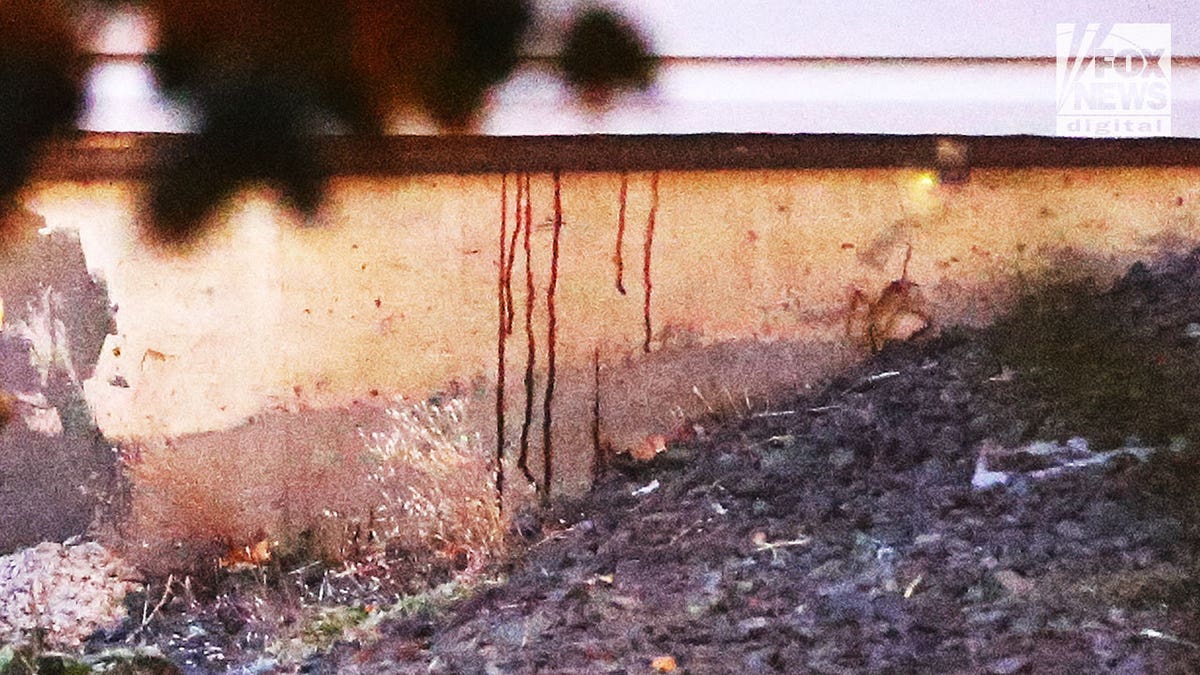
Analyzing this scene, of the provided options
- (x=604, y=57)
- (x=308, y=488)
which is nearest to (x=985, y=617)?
(x=604, y=57)

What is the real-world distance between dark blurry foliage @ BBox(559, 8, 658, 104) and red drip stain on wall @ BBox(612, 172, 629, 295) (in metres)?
0.27

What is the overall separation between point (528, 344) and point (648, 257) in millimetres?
453

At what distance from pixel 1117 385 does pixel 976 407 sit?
360mm

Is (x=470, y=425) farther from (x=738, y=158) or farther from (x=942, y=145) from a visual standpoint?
(x=942, y=145)

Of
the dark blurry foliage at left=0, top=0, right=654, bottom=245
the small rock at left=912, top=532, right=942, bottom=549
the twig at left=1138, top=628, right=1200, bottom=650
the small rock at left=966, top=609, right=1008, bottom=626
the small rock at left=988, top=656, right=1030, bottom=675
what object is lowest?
the small rock at left=988, top=656, right=1030, bottom=675

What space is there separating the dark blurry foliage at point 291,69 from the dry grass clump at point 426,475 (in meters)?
0.81

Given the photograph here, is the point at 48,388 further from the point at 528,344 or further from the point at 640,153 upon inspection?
the point at 640,153

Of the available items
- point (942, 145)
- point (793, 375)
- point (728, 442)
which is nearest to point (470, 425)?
point (728, 442)

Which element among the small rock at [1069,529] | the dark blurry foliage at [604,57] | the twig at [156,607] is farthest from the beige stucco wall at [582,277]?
the small rock at [1069,529]

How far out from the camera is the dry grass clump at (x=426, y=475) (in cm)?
310

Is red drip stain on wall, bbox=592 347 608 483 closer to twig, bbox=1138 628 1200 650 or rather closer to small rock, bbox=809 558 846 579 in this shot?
small rock, bbox=809 558 846 579

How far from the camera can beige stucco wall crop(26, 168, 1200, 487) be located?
118 inches

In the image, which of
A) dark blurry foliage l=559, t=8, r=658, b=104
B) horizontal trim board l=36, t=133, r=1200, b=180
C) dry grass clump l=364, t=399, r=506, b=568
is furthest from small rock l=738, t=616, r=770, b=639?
dark blurry foliage l=559, t=8, r=658, b=104

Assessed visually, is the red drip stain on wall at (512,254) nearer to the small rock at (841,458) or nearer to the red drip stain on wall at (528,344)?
the red drip stain on wall at (528,344)
